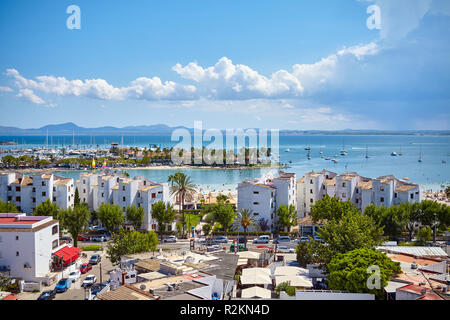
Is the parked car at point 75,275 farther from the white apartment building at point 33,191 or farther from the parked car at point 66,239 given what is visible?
the white apartment building at point 33,191

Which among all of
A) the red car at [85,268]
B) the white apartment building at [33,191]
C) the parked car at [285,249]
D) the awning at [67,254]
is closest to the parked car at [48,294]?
the red car at [85,268]

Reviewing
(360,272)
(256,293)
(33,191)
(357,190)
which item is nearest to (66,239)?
(33,191)

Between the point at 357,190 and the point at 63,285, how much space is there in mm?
15155

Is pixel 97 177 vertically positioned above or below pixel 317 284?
above

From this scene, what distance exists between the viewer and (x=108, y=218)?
58.1 ft

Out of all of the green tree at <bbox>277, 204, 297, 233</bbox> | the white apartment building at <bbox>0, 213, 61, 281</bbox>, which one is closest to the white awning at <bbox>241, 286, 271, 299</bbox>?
the white apartment building at <bbox>0, 213, 61, 281</bbox>

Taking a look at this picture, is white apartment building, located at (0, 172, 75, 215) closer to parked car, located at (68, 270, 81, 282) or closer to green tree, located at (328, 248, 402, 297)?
parked car, located at (68, 270, 81, 282)

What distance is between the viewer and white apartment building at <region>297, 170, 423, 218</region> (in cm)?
1883

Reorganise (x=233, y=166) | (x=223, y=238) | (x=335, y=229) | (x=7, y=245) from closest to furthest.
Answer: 1. (x=335, y=229)
2. (x=7, y=245)
3. (x=223, y=238)
4. (x=233, y=166)

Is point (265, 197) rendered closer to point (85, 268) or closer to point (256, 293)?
point (85, 268)

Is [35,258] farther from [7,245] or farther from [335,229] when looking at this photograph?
[335,229]

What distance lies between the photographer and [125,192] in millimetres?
19984
